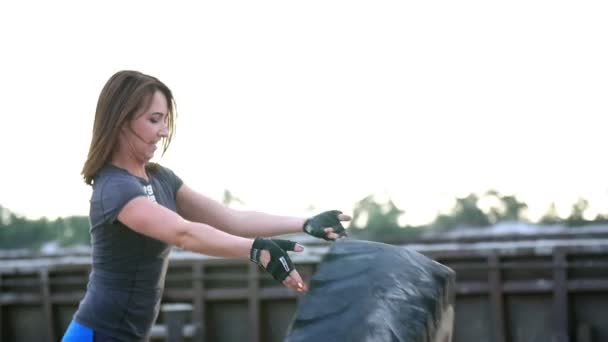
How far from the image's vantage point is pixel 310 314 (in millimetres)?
2666

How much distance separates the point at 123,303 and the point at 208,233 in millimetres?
386

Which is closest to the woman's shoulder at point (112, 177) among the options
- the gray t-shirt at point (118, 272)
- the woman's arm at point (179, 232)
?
the gray t-shirt at point (118, 272)

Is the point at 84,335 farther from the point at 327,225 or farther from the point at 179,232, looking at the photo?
the point at 327,225

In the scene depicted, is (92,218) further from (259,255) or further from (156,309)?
(259,255)

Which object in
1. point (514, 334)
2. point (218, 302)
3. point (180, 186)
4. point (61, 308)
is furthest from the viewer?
point (61, 308)

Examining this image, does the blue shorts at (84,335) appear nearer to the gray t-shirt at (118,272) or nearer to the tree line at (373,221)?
the gray t-shirt at (118,272)

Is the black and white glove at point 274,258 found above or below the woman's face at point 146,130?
below


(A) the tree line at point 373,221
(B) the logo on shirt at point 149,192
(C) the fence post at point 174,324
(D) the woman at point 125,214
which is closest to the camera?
(D) the woman at point 125,214

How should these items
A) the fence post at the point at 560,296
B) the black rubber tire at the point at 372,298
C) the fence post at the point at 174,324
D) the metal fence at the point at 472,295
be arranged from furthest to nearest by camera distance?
the metal fence at the point at 472,295 → the fence post at the point at 560,296 → the fence post at the point at 174,324 → the black rubber tire at the point at 372,298

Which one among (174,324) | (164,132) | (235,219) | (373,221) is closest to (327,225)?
(235,219)

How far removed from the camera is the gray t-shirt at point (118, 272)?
2.84m

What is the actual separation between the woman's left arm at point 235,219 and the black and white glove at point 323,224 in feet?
0.18

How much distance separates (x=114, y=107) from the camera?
2.86 metres

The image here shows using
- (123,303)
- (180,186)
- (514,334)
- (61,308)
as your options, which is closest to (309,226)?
(180,186)
